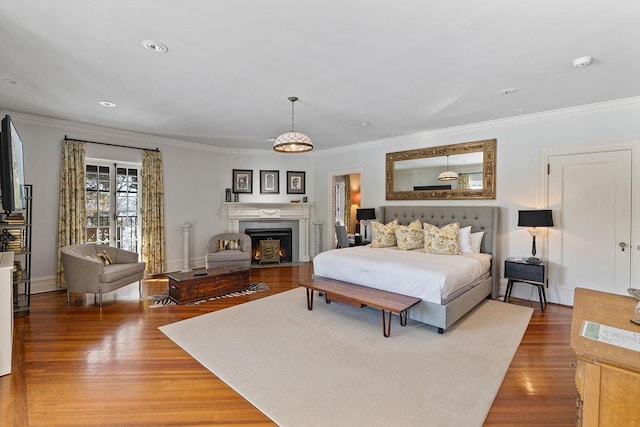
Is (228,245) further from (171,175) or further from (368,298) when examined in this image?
(368,298)

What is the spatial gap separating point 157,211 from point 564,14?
21.4 feet

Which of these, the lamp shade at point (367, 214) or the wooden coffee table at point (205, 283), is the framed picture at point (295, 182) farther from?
the wooden coffee table at point (205, 283)

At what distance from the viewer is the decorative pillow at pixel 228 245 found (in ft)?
20.2

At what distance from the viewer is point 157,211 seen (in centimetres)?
602

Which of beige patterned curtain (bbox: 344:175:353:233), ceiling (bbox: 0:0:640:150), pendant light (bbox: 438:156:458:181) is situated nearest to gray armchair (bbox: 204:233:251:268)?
ceiling (bbox: 0:0:640:150)

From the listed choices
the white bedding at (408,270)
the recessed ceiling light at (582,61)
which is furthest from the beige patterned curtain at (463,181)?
the recessed ceiling light at (582,61)

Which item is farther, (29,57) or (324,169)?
(324,169)

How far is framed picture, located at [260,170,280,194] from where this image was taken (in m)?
7.50

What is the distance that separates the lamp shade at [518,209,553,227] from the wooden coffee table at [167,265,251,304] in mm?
4327

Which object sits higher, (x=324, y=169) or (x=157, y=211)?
(x=324, y=169)

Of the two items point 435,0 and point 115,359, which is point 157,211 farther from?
point 435,0

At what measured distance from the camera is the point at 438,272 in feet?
11.0

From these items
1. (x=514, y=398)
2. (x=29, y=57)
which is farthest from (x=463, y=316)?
(x=29, y=57)

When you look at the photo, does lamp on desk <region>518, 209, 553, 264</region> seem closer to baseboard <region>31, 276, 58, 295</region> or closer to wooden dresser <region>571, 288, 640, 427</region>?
wooden dresser <region>571, 288, 640, 427</region>
